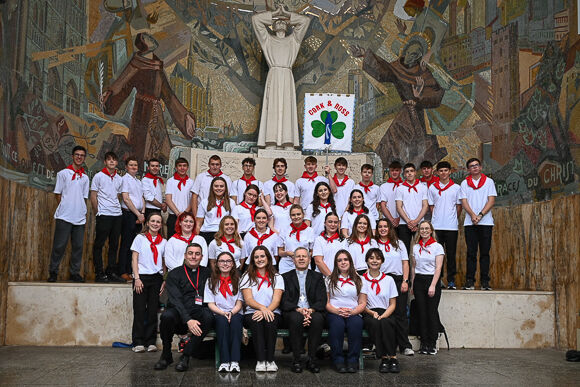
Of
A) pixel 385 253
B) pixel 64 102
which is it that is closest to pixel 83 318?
pixel 385 253

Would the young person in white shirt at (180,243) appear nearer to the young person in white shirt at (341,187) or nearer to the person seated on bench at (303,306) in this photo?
the person seated on bench at (303,306)

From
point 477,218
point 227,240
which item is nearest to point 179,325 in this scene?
point 227,240

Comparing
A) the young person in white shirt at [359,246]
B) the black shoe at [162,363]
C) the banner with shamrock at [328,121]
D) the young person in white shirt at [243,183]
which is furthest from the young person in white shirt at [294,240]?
the banner with shamrock at [328,121]

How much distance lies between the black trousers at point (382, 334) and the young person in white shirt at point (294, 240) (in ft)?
4.82

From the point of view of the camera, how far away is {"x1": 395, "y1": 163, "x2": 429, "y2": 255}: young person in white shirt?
411 inches

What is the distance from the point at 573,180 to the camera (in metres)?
10.8

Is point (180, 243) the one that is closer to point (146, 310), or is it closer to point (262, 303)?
point (146, 310)

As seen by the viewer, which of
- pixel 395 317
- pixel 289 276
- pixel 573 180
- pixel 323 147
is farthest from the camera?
pixel 323 147

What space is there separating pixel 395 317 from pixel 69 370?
4.19m

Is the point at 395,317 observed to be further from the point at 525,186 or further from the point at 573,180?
the point at 525,186

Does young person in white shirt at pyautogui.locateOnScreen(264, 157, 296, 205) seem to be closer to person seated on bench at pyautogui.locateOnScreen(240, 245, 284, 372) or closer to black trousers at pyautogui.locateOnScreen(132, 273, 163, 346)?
black trousers at pyautogui.locateOnScreen(132, 273, 163, 346)

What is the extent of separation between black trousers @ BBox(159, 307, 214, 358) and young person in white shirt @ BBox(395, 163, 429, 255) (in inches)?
160

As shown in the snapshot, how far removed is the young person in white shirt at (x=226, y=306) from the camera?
7387 mm

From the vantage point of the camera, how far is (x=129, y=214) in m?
10.9
